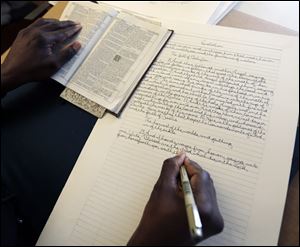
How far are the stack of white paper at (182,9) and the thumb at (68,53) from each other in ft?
0.63

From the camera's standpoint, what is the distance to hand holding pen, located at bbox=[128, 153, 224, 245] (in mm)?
461

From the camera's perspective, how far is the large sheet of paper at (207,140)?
0.52 m

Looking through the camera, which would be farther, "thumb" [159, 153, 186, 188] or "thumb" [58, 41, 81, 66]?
"thumb" [58, 41, 81, 66]

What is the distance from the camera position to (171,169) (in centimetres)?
53

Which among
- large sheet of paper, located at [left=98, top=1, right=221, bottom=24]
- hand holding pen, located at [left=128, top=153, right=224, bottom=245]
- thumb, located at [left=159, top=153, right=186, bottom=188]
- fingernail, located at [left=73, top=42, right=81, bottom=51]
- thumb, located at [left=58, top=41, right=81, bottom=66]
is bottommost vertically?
hand holding pen, located at [left=128, top=153, right=224, bottom=245]

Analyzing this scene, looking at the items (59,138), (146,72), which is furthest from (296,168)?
(59,138)

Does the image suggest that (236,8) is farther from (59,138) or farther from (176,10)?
(59,138)

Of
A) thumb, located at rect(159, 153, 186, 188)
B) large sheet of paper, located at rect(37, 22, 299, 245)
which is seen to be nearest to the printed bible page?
large sheet of paper, located at rect(37, 22, 299, 245)

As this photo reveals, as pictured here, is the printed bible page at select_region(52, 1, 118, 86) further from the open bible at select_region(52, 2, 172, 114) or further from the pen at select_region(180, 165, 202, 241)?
the pen at select_region(180, 165, 202, 241)

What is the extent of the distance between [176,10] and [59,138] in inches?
17.7

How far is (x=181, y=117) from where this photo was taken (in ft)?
2.04

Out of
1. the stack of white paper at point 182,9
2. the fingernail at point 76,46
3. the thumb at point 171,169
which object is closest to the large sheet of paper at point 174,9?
the stack of white paper at point 182,9

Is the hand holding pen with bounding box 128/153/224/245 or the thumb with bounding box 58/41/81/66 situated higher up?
the thumb with bounding box 58/41/81/66

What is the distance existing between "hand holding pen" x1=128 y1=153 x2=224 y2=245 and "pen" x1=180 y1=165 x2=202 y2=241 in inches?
0.5
